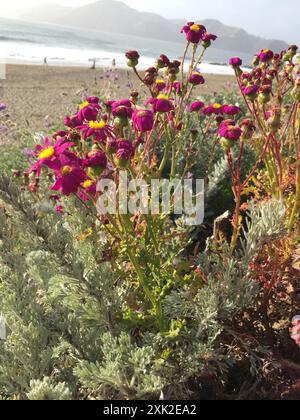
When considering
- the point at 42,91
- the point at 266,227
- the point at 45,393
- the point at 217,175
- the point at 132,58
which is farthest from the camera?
the point at 42,91

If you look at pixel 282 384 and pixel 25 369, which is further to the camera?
pixel 282 384

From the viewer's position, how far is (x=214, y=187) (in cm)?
293

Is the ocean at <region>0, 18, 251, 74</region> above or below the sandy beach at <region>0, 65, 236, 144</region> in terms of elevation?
above

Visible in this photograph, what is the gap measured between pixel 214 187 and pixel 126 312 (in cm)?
162

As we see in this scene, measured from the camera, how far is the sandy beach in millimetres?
9992

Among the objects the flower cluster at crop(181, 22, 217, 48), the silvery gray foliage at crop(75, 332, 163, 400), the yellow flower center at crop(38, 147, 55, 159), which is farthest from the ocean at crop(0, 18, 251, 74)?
the silvery gray foliage at crop(75, 332, 163, 400)

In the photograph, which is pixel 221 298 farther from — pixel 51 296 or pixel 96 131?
pixel 96 131

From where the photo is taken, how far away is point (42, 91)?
597 inches

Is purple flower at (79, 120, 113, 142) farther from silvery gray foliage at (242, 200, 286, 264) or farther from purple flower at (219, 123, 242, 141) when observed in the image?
silvery gray foliage at (242, 200, 286, 264)

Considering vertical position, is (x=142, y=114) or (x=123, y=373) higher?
(x=142, y=114)

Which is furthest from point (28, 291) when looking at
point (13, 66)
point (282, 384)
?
point (13, 66)

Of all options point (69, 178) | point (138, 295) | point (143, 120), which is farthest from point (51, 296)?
point (143, 120)

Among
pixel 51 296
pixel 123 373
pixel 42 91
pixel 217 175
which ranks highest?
pixel 42 91
